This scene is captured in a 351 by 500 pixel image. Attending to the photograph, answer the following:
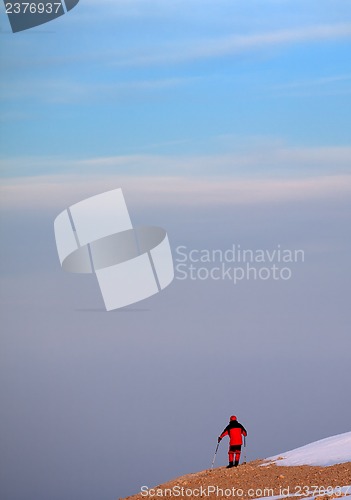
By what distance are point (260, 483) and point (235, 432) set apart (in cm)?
454

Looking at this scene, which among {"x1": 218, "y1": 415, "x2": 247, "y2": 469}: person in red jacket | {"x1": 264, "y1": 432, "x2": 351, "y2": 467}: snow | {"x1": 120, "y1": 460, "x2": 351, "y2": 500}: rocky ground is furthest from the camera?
{"x1": 218, "y1": 415, "x2": 247, "y2": 469}: person in red jacket

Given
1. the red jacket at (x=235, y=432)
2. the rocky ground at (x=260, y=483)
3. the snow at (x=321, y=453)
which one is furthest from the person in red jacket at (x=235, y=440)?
the rocky ground at (x=260, y=483)

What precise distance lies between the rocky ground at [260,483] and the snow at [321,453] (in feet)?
2.54

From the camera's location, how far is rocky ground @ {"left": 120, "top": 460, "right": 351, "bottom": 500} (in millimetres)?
18344

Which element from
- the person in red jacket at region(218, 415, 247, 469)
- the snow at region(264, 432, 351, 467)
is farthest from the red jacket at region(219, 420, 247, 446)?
the snow at region(264, 432, 351, 467)

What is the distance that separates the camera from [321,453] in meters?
23.3

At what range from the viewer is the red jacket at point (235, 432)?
2431cm

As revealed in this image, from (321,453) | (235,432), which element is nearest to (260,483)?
(321,453)

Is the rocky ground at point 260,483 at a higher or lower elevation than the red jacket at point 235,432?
higher

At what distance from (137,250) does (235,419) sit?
7.84 metres

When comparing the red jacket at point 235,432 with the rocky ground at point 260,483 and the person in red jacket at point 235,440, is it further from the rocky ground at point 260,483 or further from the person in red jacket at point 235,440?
the rocky ground at point 260,483

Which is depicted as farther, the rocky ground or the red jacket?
the red jacket

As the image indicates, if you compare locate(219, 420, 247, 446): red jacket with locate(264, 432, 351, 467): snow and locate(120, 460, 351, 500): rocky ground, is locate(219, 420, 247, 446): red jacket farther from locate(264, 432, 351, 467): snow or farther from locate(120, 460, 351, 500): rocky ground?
locate(120, 460, 351, 500): rocky ground

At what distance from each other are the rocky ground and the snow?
0.77 metres
